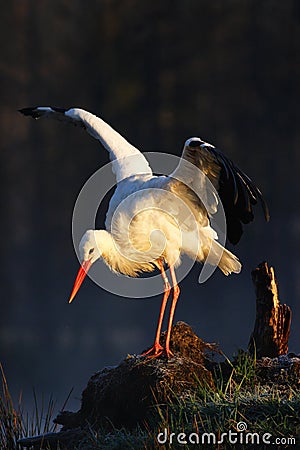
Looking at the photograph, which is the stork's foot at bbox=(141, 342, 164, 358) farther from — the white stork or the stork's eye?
the stork's eye

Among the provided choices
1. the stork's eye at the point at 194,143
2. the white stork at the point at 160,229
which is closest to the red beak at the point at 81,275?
the white stork at the point at 160,229

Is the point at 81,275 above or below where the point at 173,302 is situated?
above

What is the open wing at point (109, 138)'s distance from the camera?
4836mm

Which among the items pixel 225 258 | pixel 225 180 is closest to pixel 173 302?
pixel 225 258

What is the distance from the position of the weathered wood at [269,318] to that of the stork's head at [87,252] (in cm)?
84

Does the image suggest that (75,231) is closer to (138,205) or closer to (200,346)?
(138,205)

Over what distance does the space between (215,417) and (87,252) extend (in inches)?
43.9

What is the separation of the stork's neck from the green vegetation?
127 cm

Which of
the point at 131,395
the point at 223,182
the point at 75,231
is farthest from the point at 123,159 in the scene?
the point at 131,395

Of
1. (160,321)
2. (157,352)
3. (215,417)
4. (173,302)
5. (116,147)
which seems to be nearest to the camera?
(215,417)

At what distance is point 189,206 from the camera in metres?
4.46

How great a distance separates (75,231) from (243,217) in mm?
1069

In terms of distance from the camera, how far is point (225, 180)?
402 cm

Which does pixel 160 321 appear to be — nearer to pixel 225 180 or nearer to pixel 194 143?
pixel 225 180
